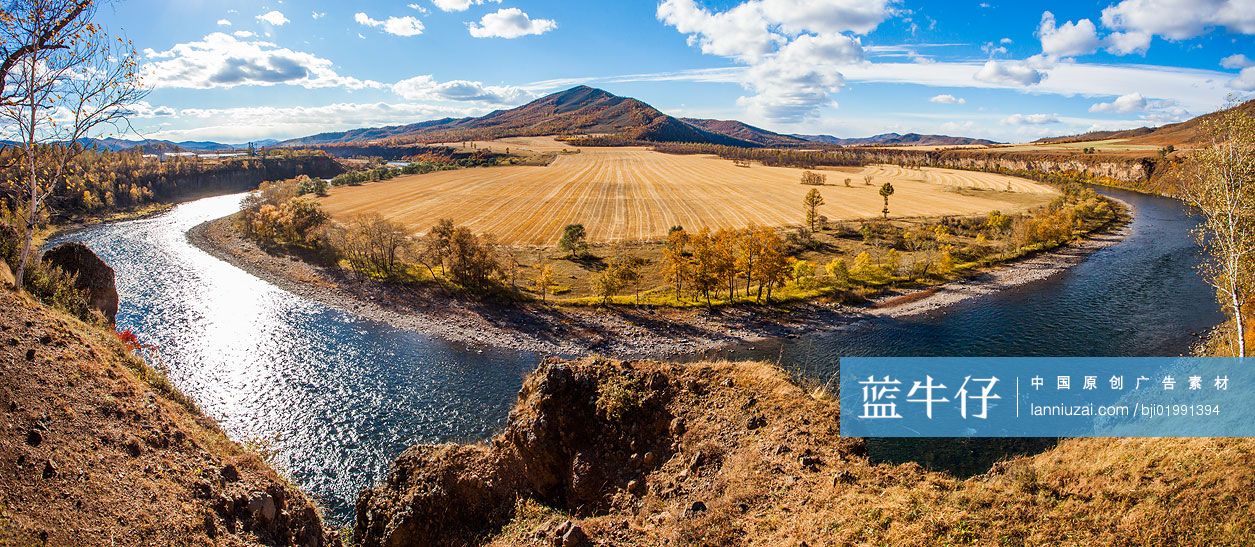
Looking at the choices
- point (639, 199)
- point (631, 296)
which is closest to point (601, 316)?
point (631, 296)

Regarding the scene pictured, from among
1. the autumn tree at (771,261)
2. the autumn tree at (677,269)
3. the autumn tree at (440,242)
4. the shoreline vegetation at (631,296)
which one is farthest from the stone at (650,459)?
the autumn tree at (440,242)

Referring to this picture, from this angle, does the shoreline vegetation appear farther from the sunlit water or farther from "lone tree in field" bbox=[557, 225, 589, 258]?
the sunlit water

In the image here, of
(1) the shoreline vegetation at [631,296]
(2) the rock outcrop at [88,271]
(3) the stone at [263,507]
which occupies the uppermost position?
(2) the rock outcrop at [88,271]

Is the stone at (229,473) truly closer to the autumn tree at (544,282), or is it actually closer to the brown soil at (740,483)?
the brown soil at (740,483)

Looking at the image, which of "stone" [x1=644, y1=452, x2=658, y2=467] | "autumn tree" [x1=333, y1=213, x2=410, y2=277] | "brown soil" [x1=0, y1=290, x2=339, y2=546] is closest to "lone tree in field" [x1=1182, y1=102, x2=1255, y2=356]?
"stone" [x1=644, y1=452, x2=658, y2=467]

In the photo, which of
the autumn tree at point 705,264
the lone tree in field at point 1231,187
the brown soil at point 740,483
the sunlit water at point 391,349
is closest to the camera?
the brown soil at point 740,483

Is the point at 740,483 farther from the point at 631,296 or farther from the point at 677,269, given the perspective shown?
the point at 631,296
